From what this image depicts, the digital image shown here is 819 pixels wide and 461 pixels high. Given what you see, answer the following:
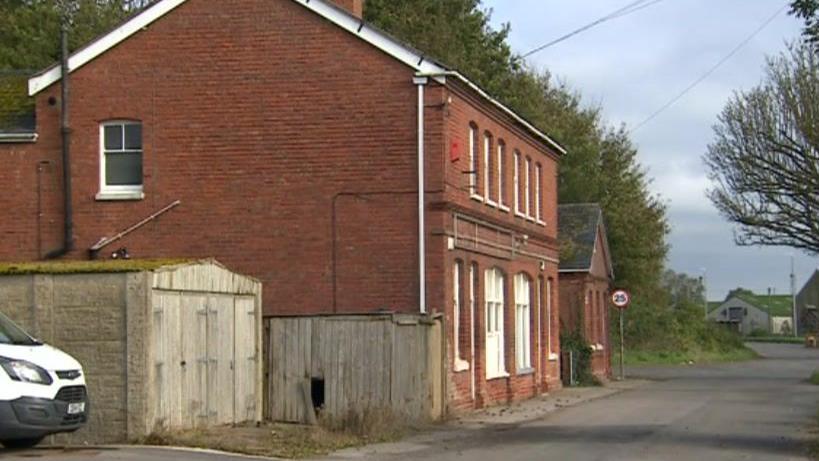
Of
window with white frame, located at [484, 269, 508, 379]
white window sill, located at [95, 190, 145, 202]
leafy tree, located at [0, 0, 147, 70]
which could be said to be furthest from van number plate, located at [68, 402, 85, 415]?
leafy tree, located at [0, 0, 147, 70]

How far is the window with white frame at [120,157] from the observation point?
95.7ft

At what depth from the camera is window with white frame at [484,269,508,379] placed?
3275 cm

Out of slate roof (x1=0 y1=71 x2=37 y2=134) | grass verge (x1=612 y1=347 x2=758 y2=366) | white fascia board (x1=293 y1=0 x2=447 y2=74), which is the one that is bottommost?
grass verge (x1=612 y1=347 x2=758 y2=366)

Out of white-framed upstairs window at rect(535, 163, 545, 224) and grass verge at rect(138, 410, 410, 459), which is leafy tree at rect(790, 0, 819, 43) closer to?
A: grass verge at rect(138, 410, 410, 459)

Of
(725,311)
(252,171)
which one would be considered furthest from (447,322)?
(725,311)

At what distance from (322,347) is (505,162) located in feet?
34.4

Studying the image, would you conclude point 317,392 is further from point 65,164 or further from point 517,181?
point 517,181

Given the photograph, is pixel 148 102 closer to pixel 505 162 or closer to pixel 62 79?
pixel 62 79

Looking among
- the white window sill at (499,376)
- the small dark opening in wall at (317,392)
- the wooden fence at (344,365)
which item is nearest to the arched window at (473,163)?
the white window sill at (499,376)

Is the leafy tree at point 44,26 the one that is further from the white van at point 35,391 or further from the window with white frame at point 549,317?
the white van at point 35,391

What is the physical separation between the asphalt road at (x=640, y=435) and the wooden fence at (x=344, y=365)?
4.95ft

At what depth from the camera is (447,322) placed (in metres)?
Result: 28.0

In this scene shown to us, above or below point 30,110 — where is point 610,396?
below

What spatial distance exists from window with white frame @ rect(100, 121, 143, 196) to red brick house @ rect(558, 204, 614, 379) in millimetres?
20988
